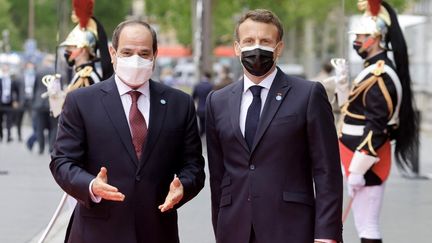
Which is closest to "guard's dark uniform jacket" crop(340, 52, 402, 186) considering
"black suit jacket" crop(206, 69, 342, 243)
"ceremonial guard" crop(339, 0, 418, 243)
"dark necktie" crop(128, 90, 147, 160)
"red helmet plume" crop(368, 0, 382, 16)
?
"ceremonial guard" crop(339, 0, 418, 243)

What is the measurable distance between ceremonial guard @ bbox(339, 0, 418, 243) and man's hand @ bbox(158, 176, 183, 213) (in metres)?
3.24

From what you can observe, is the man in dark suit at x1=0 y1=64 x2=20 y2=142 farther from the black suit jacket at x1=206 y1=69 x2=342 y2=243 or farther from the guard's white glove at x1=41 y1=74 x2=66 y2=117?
the black suit jacket at x1=206 y1=69 x2=342 y2=243

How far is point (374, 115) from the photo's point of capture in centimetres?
846

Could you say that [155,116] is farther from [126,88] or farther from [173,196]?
[173,196]

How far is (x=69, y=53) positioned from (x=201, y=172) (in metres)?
4.56

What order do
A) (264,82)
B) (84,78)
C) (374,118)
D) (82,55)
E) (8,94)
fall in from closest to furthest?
(264,82), (374,118), (84,78), (82,55), (8,94)

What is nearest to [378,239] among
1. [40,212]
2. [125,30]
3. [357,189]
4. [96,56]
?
[357,189]

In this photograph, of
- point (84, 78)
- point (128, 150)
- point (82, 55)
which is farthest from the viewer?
point (82, 55)

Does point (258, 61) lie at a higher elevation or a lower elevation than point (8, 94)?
higher

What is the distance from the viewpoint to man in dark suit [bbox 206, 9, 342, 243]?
5.45 metres

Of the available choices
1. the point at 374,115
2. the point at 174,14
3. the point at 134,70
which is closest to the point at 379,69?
the point at 374,115

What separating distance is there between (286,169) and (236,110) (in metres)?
0.36

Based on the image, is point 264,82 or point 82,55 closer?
point 264,82

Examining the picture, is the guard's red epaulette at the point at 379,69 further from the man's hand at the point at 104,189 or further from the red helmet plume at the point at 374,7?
the man's hand at the point at 104,189
